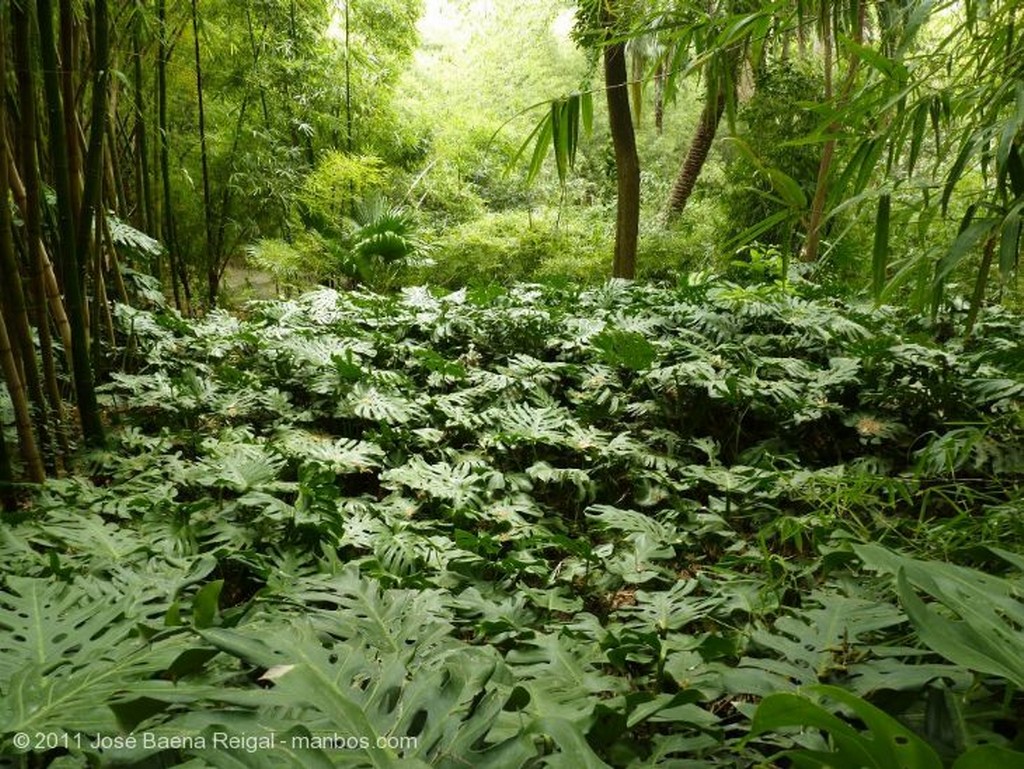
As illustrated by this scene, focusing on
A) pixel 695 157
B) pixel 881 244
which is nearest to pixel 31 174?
pixel 881 244

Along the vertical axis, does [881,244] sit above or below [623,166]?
below

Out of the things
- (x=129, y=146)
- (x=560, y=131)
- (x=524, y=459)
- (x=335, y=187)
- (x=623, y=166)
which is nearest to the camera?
(x=560, y=131)

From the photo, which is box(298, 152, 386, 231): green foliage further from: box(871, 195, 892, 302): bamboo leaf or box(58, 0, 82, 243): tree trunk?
box(871, 195, 892, 302): bamboo leaf

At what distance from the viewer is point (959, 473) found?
1697mm

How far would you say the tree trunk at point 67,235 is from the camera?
1407 millimetres

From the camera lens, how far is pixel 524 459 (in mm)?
2064

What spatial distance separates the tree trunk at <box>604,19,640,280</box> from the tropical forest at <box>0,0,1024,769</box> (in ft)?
0.13

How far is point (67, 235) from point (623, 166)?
11.8 ft

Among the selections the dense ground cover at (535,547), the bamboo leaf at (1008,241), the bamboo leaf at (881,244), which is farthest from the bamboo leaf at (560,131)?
the dense ground cover at (535,547)

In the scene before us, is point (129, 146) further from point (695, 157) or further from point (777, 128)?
point (695, 157)

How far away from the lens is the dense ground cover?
1.83 feet

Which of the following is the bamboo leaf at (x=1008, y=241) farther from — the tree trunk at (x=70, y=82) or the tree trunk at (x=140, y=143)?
the tree trunk at (x=140, y=143)

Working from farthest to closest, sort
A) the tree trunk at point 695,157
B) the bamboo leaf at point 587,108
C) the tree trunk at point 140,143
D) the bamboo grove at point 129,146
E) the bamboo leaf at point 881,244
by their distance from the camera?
1. the tree trunk at point 695,157
2. the tree trunk at point 140,143
3. the bamboo grove at point 129,146
4. the bamboo leaf at point 587,108
5. the bamboo leaf at point 881,244

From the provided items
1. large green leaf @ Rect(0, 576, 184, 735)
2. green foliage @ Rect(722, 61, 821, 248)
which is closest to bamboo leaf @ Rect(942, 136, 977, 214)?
large green leaf @ Rect(0, 576, 184, 735)
